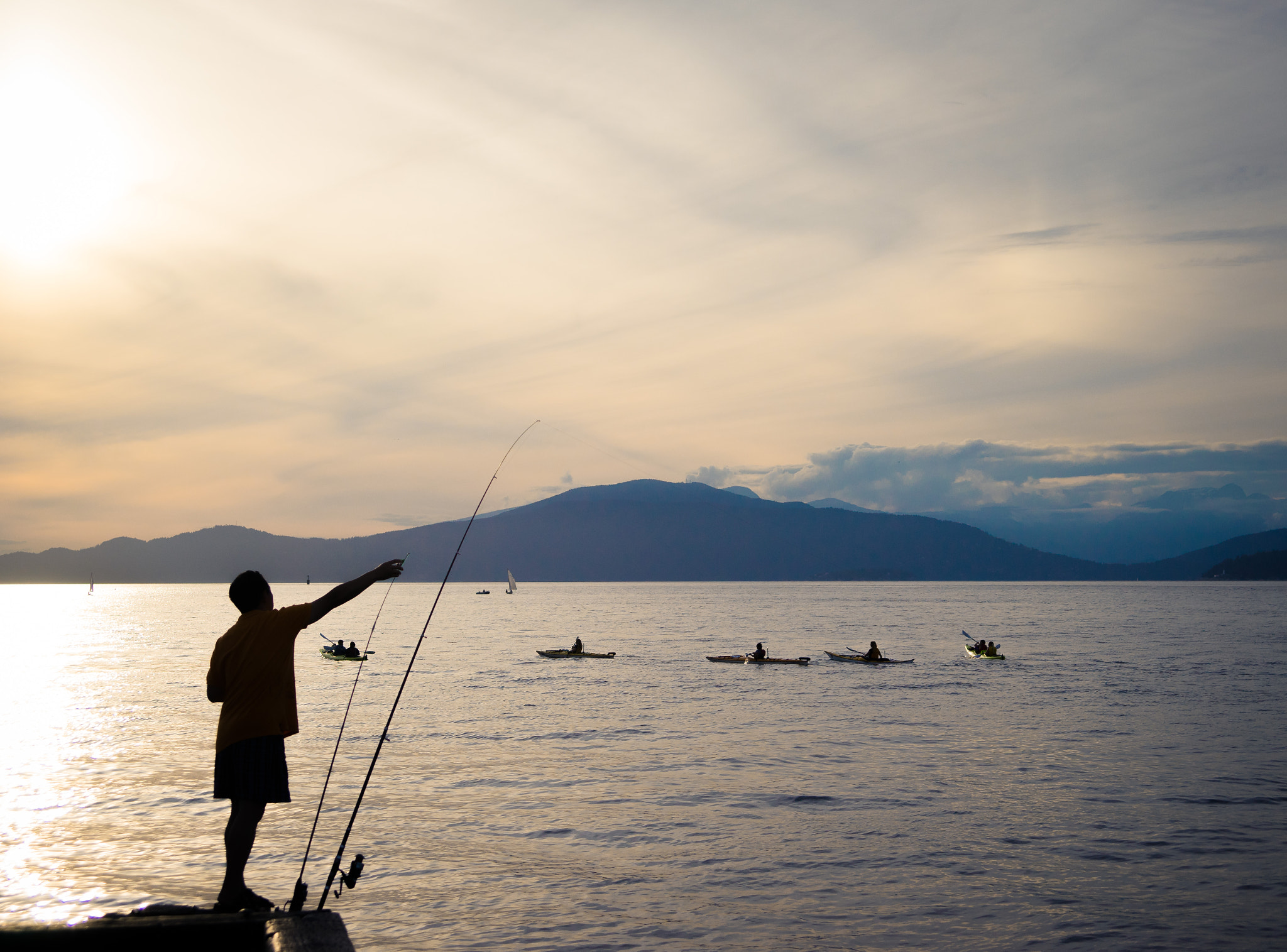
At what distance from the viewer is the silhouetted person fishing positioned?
6625mm

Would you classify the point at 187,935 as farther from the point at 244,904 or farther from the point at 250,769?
the point at 250,769

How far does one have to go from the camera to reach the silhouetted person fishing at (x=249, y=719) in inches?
261

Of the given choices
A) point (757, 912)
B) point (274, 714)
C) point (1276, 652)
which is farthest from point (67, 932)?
point (1276, 652)

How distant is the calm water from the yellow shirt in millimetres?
4452

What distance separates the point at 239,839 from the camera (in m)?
6.73

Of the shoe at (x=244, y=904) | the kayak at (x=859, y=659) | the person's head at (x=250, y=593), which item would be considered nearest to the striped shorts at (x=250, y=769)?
the shoe at (x=244, y=904)

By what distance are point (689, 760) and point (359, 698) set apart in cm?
1823

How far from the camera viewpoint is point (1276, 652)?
194 feet

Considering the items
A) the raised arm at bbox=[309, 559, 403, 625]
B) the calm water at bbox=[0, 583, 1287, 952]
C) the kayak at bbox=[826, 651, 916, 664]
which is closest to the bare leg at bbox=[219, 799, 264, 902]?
the raised arm at bbox=[309, 559, 403, 625]

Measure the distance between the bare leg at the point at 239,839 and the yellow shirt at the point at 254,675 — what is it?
1.64 ft

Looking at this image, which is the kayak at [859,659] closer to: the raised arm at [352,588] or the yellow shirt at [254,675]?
the yellow shirt at [254,675]

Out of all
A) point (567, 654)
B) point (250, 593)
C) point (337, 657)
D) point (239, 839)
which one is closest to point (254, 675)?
point (250, 593)

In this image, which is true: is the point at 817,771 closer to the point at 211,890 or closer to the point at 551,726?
the point at 551,726

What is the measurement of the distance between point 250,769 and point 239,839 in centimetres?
56
